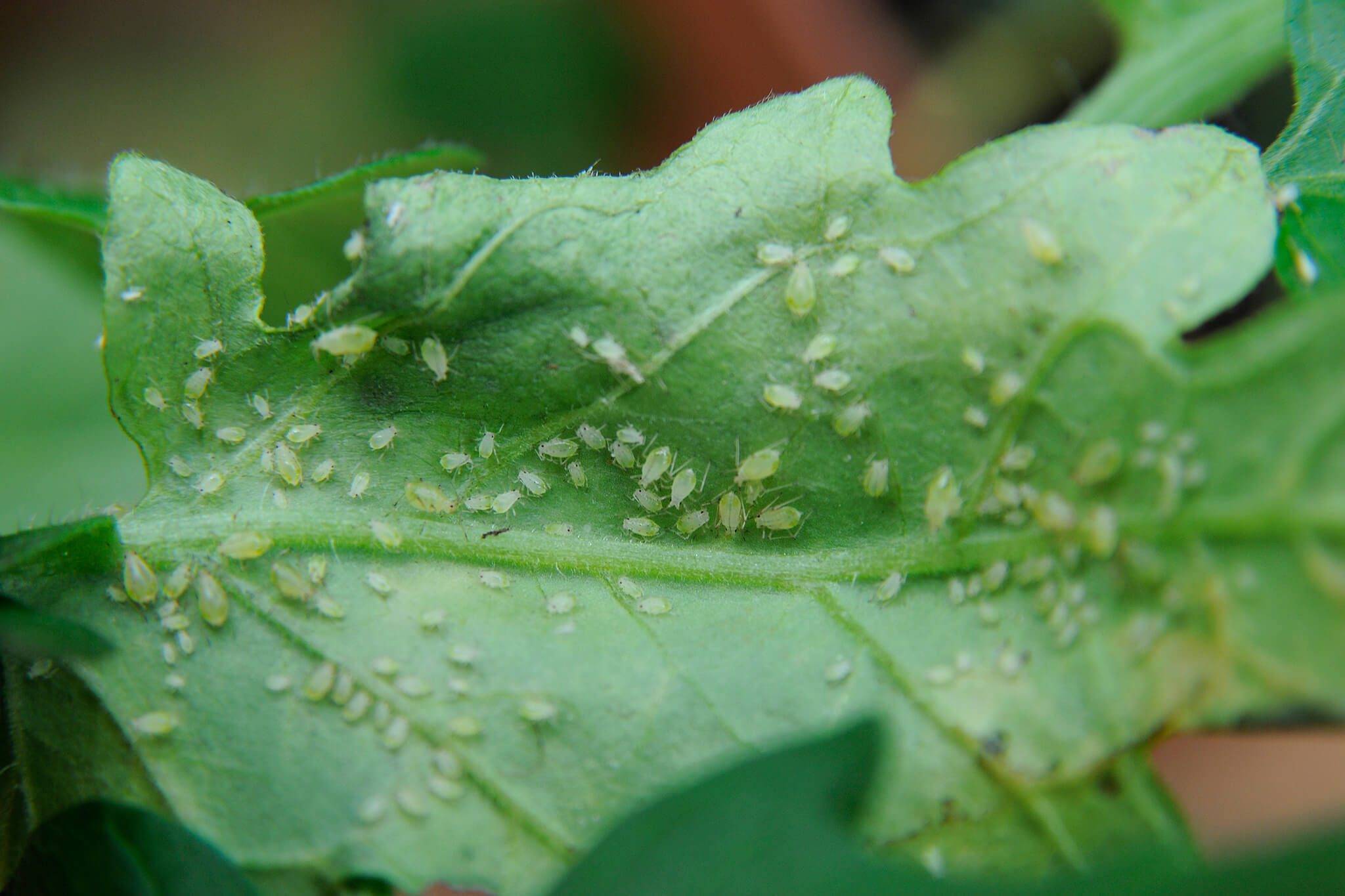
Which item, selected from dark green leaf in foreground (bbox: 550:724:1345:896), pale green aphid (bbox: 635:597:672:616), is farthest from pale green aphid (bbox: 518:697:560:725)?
dark green leaf in foreground (bbox: 550:724:1345:896)

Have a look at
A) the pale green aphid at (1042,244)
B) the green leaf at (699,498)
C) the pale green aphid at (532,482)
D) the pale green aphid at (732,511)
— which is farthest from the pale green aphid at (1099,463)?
the pale green aphid at (532,482)

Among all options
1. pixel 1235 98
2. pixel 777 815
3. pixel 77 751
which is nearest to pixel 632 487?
pixel 777 815

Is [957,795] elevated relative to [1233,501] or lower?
lower

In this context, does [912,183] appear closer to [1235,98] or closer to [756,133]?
[756,133]

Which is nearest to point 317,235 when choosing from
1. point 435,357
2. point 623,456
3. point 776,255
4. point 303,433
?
point 303,433

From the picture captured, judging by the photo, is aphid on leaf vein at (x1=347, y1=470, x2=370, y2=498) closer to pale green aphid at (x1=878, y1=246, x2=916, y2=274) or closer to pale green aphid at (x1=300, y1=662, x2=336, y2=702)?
pale green aphid at (x1=300, y1=662, x2=336, y2=702)

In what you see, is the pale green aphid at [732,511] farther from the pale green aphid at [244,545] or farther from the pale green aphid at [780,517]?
the pale green aphid at [244,545]

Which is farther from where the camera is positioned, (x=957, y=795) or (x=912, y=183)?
(x=912, y=183)
